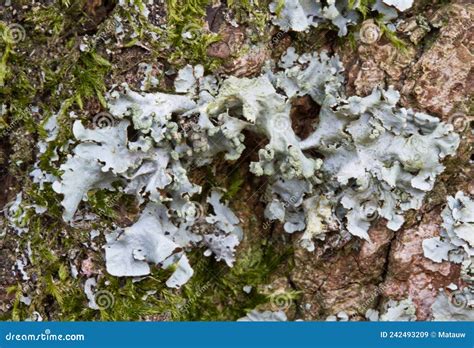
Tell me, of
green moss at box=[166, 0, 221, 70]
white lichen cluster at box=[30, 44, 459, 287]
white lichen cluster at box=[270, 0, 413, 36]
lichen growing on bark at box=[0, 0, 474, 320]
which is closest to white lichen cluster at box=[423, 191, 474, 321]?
lichen growing on bark at box=[0, 0, 474, 320]

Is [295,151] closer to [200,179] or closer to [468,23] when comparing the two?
[200,179]

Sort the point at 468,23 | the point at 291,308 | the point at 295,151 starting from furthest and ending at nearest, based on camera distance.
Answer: the point at 291,308
the point at 468,23
the point at 295,151

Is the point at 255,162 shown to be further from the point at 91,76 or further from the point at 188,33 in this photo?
the point at 91,76

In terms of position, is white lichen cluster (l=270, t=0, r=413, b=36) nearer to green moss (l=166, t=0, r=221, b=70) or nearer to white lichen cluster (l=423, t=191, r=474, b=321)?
green moss (l=166, t=0, r=221, b=70)

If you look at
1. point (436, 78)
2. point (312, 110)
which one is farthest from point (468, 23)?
point (312, 110)

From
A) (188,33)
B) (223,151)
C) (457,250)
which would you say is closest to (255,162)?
(223,151)

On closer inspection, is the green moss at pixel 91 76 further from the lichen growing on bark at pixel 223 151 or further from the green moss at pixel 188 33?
the green moss at pixel 188 33
